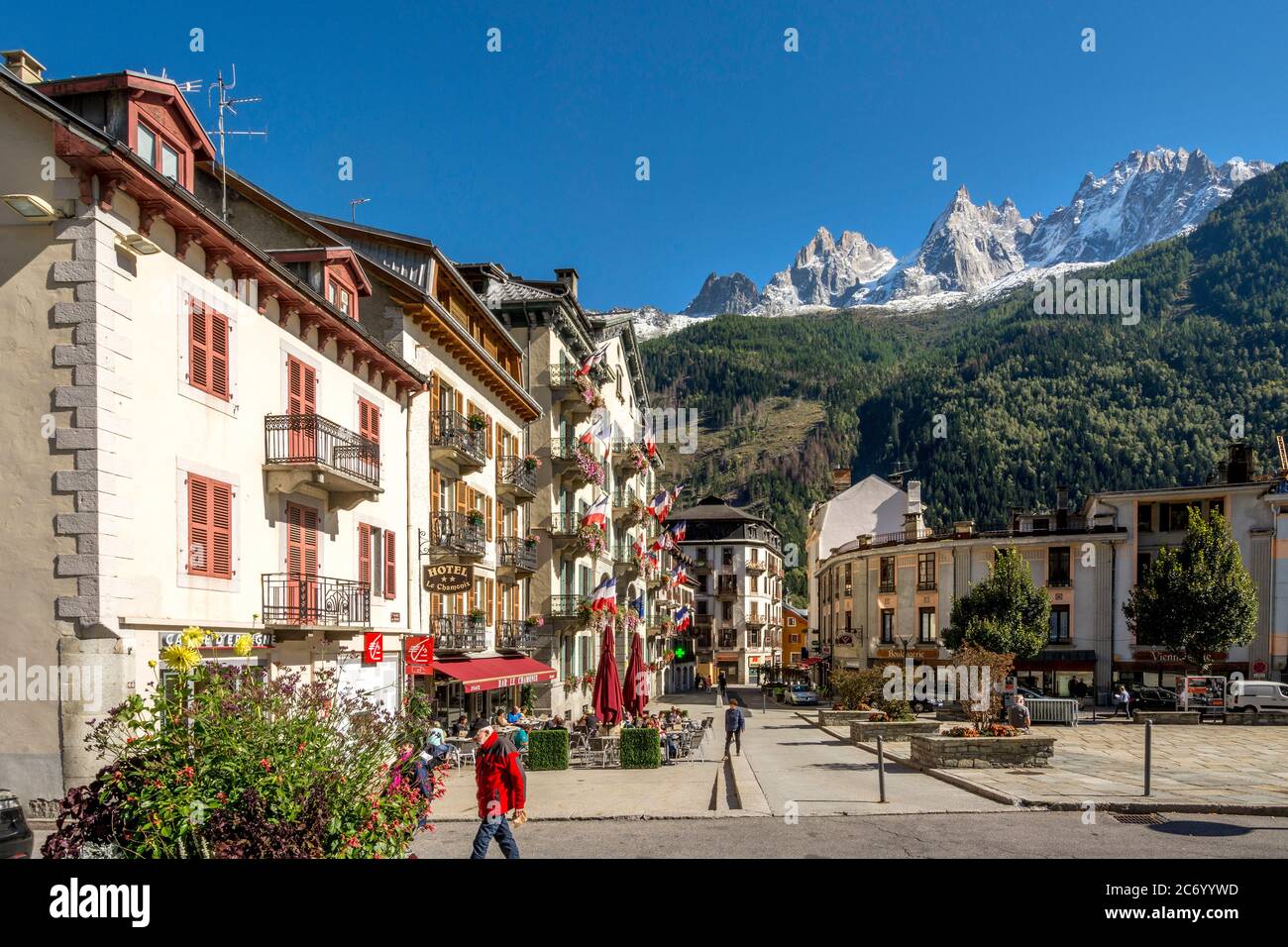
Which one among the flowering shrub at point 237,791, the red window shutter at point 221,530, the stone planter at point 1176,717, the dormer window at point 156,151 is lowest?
the stone planter at point 1176,717

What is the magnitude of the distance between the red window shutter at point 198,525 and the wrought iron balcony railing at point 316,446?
2.68 m

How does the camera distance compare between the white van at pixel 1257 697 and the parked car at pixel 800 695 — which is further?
the parked car at pixel 800 695

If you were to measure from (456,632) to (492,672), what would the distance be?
6.33 ft

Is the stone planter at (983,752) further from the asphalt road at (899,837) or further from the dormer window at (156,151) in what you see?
the dormer window at (156,151)

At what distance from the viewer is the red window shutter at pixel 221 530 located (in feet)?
63.2

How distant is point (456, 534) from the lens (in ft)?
108

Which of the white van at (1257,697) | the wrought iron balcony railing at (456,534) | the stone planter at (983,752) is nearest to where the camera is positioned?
the stone planter at (983,752)

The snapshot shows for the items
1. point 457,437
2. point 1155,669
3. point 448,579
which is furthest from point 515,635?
point 1155,669

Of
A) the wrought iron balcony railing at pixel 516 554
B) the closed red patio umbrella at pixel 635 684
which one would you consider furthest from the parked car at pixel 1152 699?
the wrought iron balcony railing at pixel 516 554

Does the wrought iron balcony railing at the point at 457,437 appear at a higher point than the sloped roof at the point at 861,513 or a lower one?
higher

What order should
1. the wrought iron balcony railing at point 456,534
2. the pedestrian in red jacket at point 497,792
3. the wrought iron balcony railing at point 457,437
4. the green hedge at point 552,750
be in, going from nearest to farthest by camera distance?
the pedestrian in red jacket at point 497,792 → the green hedge at point 552,750 → the wrought iron balcony railing at point 456,534 → the wrought iron balcony railing at point 457,437

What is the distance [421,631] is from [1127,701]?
1381 inches

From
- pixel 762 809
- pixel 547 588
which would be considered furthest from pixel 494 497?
pixel 762 809
